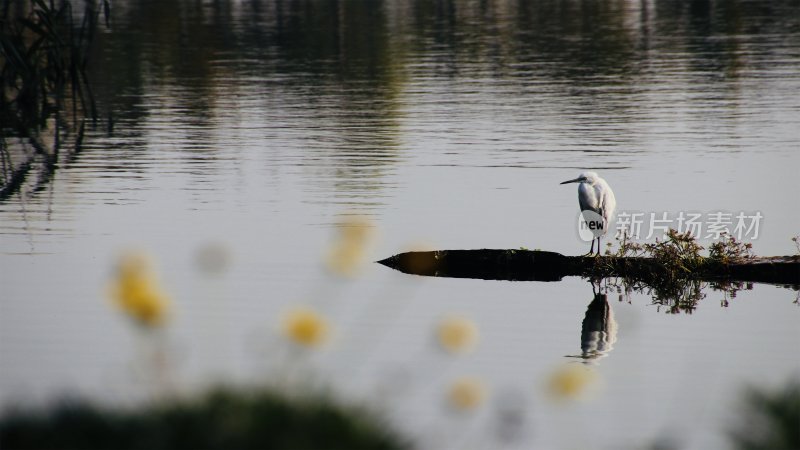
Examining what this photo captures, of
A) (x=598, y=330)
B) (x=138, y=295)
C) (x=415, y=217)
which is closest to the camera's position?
(x=138, y=295)

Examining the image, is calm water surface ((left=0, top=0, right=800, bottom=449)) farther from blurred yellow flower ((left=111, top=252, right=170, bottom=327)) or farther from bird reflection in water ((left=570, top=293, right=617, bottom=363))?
blurred yellow flower ((left=111, top=252, right=170, bottom=327))

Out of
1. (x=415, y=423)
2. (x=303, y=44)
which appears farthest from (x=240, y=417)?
(x=303, y=44)

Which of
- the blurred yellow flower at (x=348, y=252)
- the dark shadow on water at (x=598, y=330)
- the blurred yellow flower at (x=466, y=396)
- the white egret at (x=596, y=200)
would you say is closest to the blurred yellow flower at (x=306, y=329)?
the blurred yellow flower at (x=348, y=252)

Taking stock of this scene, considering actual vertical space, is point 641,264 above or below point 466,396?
below

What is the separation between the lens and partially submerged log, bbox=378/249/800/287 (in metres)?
14.3

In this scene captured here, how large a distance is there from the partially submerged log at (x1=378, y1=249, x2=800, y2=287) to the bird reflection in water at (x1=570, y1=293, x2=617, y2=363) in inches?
13.1

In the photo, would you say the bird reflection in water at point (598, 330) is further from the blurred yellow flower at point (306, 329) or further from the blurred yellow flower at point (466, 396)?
the blurred yellow flower at point (306, 329)

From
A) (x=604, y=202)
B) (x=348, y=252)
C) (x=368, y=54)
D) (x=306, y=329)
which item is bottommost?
(x=368, y=54)

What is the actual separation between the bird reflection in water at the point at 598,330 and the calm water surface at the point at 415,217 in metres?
0.09

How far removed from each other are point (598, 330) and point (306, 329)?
8490 millimetres

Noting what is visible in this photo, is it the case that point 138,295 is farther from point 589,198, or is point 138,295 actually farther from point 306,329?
point 589,198

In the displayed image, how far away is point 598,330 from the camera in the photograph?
13.5m

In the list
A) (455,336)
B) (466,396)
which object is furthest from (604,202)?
(455,336)

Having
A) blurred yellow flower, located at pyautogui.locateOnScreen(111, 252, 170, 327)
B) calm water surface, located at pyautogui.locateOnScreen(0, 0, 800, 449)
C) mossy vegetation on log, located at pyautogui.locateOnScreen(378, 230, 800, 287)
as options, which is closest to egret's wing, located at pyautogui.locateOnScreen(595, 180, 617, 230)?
mossy vegetation on log, located at pyautogui.locateOnScreen(378, 230, 800, 287)
